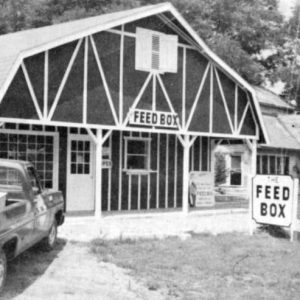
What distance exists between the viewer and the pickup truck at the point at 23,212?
7324 mm

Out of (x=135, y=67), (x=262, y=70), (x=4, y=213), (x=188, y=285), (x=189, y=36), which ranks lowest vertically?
(x=188, y=285)

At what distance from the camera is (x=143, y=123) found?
1602 cm

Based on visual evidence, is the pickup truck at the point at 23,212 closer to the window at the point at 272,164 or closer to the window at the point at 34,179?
the window at the point at 34,179

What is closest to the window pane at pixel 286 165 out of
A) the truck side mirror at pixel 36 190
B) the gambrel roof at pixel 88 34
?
the gambrel roof at pixel 88 34

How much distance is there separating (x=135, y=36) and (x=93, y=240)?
6772mm

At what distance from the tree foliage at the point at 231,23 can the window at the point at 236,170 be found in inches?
530

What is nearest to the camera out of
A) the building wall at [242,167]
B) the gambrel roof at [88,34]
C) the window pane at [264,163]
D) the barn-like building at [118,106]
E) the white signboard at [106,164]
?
the gambrel roof at [88,34]

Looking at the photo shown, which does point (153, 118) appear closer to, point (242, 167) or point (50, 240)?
point (50, 240)

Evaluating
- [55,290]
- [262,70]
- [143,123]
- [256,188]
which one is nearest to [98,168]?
[143,123]

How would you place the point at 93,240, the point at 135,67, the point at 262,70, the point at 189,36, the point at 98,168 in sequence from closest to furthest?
the point at 93,240
the point at 98,168
the point at 135,67
the point at 189,36
the point at 262,70

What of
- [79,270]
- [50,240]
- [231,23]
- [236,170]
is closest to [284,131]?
[236,170]

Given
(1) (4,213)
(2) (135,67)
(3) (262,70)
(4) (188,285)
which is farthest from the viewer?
(3) (262,70)

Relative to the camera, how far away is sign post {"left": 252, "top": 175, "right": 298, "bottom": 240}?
12086mm

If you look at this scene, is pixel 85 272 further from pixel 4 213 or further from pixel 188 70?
pixel 188 70
